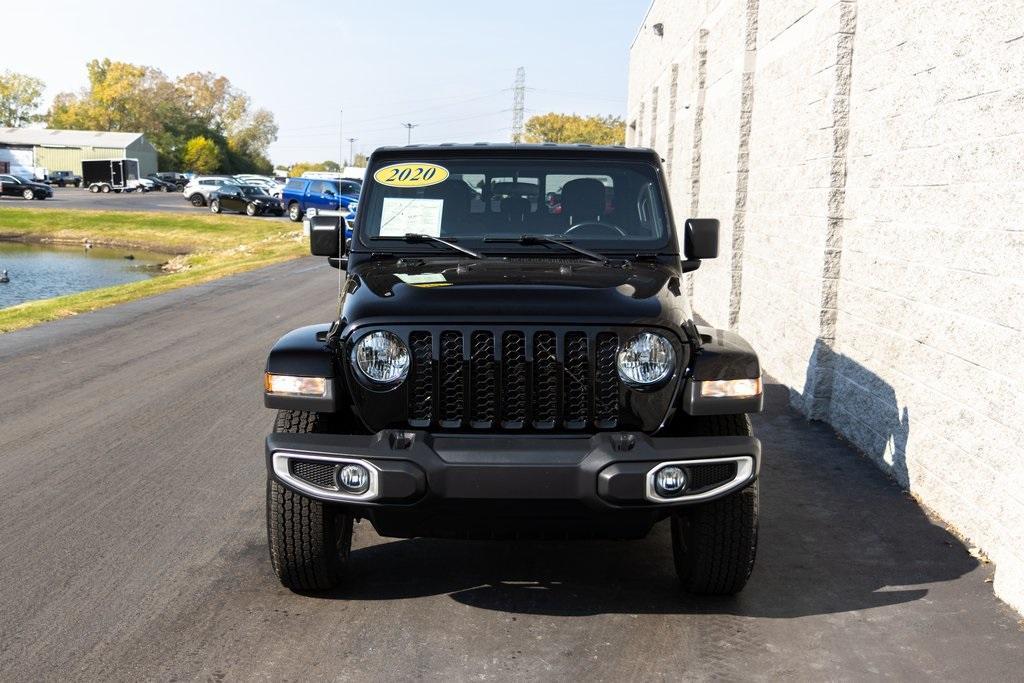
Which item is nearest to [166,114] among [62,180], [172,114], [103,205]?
[172,114]

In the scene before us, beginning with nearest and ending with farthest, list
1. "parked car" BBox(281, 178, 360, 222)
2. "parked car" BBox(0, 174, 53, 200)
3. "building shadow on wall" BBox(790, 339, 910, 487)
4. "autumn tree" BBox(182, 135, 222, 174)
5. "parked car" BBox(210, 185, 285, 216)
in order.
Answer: "building shadow on wall" BBox(790, 339, 910, 487), "parked car" BBox(281, 178, 360, 222), "parked car" BBox(210, 185, 285, 216), "parked car" BBox(0, 174, 53, 200), "autumn tree" BBox(182, 135, 222, 174)

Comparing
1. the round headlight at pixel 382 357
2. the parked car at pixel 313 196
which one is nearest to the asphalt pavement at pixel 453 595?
the round headlight at pixel 382 357

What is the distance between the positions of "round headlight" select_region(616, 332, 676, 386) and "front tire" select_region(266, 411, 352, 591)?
4.30 feet

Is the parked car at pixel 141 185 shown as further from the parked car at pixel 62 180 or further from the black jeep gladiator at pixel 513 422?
the black jeep gladiator at pixel 513 422

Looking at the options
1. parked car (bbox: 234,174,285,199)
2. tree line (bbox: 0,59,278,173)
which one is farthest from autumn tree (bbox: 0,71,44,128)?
parked car (bbox: 234,174,285,199)

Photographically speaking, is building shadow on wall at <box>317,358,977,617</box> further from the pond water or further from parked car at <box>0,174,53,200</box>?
parked car at <box>0,174,53,200</box>

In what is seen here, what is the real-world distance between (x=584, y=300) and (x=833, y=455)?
151 inches

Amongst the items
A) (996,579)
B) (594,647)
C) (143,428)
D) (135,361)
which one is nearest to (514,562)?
(594,647)

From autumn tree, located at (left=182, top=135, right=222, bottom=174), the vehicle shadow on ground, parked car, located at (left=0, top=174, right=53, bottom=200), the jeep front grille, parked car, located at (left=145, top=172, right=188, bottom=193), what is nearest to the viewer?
the jeep front grille

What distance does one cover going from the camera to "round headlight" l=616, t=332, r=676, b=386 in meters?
4.58

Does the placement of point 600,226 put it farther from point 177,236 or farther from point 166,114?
point 166,114

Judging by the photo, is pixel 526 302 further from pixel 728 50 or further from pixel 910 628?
pixel 728 50

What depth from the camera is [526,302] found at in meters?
4.65

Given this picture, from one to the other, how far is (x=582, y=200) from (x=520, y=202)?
1.08 ft
